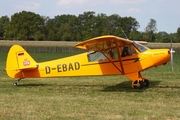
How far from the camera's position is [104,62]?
13336 mm

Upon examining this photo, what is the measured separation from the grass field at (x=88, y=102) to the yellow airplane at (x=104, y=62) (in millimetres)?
588

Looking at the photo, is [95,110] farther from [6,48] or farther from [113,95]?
[6,48]

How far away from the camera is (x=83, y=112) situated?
8.32 m

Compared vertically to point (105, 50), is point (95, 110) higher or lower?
lower

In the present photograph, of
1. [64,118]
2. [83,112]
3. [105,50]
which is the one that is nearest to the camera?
[64,118]

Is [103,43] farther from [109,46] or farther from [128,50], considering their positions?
[128,50]

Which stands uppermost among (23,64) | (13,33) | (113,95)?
(13,33)

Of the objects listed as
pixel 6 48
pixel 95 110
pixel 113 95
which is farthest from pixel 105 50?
pixel 6 48

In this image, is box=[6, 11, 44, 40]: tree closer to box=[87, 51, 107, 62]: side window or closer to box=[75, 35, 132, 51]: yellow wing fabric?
box=[87, 51, 107, 62]: side window

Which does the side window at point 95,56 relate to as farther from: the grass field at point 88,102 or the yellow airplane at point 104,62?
the grass field at point 88,102

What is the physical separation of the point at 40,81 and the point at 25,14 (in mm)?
102352

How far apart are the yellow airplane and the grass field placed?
0.59 m

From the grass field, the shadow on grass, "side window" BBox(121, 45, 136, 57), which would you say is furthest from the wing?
the grass field

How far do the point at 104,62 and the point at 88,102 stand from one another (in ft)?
12.3
